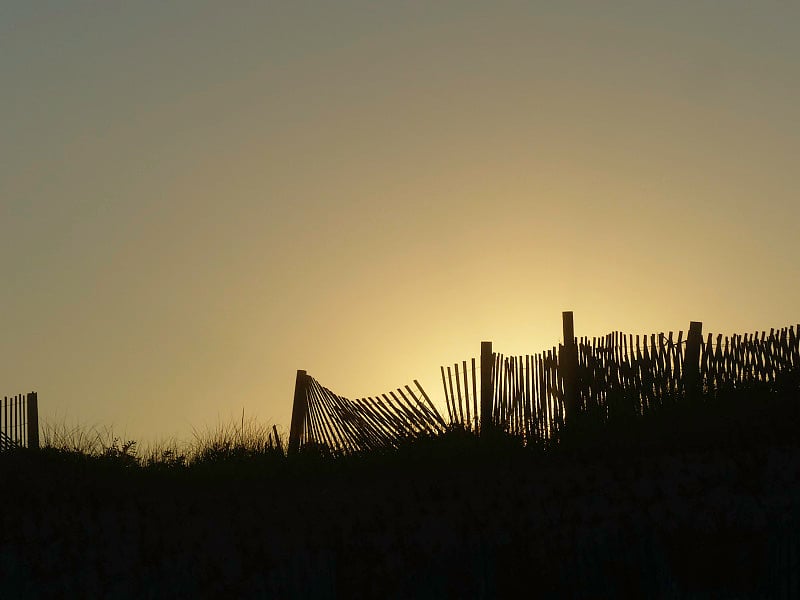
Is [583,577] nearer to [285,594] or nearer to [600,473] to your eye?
[285,594]

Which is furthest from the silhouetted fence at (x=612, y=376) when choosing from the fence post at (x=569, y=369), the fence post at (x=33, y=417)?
the fence post at (x=33, y=417)

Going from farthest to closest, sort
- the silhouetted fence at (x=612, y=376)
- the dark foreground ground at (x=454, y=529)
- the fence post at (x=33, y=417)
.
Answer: the fence post at (x=33, y=417), the silhouetted fence at (x=612, y=376), the dark foreground ground at (x=454, y=529)

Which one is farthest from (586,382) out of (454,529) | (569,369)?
(454,529)

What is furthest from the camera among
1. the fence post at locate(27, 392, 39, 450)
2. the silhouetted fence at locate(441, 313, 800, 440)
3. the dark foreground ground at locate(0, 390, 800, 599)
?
the fence post at locate(27, 392, 39, 450)

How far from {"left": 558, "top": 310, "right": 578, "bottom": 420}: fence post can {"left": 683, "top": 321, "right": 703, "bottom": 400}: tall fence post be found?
1.31 metres

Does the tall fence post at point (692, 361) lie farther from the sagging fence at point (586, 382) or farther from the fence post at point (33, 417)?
the fence post at point (33, 417)

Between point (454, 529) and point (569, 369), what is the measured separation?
657 cm

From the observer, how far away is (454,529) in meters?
6.23

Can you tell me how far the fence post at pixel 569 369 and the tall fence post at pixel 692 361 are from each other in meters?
1.31

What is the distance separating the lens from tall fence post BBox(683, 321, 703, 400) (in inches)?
463

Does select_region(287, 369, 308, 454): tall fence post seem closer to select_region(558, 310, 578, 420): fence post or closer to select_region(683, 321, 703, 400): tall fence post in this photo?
select_region(558, 310, 578, 420): fence post

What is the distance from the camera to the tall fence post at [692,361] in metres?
11.8

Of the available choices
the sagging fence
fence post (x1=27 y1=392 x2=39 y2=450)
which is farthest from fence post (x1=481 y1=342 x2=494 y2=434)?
fence post (x1=27 y1=392 x2=39 y2=450)

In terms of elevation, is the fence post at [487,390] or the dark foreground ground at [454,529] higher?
the fence post at [487,390]
